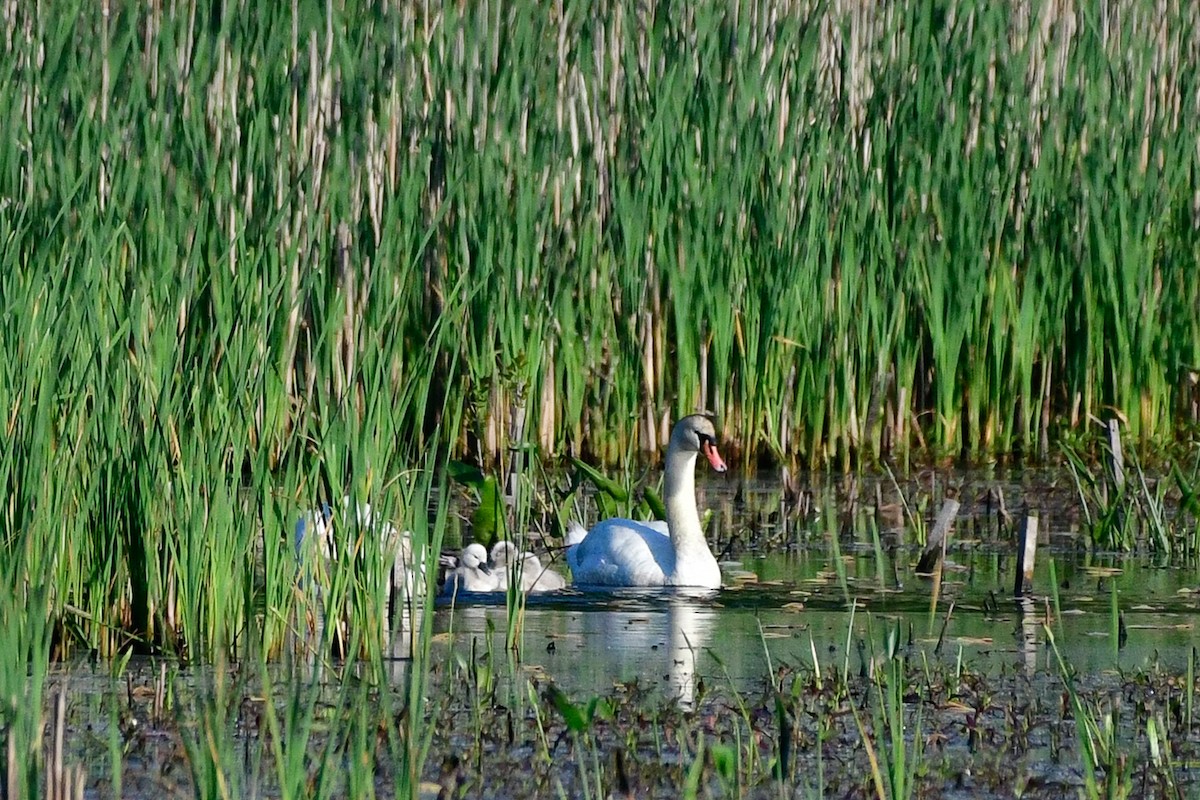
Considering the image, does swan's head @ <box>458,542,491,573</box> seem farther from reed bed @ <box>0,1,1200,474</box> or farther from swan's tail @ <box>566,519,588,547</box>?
reed bed @ <box>0,1,1200,474</box>

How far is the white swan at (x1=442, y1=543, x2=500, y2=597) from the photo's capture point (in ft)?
22.0

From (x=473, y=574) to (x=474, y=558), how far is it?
0.07m

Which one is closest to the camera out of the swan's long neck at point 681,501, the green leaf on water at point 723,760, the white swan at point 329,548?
the green leaf on water at point 723,760

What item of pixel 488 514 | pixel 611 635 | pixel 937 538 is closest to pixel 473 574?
pixel 488 514

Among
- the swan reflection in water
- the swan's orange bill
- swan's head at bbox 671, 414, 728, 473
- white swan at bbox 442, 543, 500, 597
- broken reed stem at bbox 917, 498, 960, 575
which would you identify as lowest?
the swan reflection in water

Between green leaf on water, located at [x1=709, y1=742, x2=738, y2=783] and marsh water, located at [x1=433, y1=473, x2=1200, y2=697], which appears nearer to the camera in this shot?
green leaf on water, located at [x1=709, y1=742, x2=738, y2=783]

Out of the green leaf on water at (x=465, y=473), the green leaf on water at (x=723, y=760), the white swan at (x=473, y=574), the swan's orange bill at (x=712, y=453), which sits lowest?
the green leaf on water at (x=723, y=760)

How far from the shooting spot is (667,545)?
7059 mm

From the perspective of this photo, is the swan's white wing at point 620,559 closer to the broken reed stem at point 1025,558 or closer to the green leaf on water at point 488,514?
the green leaf on water at point 488,514

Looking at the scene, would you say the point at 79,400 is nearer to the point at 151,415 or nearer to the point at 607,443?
the point at 151,415

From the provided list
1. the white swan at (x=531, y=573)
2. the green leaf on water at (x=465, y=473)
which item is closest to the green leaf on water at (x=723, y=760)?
the white swan at (x=531, y=573)

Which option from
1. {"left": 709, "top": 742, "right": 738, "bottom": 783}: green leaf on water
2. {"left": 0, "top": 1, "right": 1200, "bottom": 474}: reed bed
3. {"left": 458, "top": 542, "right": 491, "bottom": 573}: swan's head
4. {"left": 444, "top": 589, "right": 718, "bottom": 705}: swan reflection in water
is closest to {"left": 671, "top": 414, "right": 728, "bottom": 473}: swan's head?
{"left": 444, "top": 589, "right": 718, "bottom": 705}: swan reflection in water

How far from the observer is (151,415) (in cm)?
520

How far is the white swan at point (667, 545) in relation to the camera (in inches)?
269
